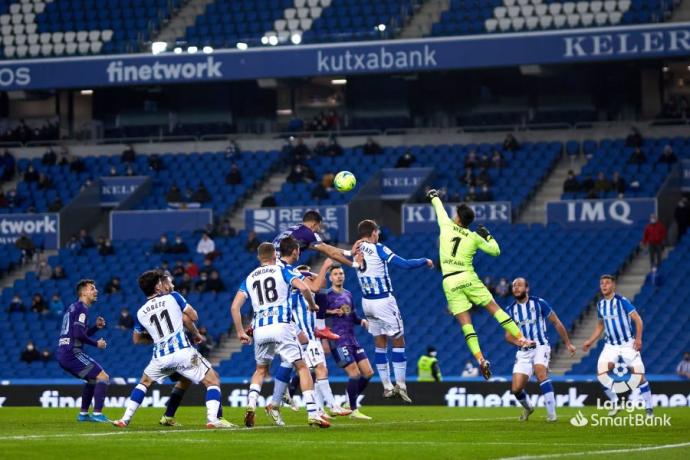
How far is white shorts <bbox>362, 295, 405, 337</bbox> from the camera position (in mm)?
21453

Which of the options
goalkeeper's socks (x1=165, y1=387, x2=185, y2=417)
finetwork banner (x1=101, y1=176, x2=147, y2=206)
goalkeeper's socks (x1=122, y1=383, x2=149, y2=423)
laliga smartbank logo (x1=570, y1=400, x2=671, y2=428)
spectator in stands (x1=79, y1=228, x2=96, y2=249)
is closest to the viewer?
goalkeeper's socks (x1=122, y1=383, x2=149, y2=423)

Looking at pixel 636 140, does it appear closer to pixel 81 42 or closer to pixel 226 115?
pixel 226 115

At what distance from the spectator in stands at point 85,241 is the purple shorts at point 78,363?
23.1 m

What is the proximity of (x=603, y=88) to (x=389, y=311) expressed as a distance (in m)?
26.0

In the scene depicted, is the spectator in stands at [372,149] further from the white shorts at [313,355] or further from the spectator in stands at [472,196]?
the white shorts at [313,355]

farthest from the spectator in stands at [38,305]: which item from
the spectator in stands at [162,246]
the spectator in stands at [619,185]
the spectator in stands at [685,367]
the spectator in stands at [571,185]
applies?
the spectator in stands at [685,367]

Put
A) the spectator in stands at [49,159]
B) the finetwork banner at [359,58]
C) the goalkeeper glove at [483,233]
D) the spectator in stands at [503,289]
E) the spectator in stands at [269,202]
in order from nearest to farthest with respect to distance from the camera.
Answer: the goalkeeper glove at [483,233], the spectator in stands at [503,289], the finetwork banner at [359,58], the spectator in stands at [269,202], the spectator in stands at [49,159]

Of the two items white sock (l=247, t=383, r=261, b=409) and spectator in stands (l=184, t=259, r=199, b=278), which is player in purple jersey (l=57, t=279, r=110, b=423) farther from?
spectator in stands (l=184, t=259, r=199, b=278)

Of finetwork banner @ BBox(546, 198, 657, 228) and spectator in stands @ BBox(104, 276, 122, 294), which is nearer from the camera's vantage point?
finetwork banner @ BBox(546, 198, 657, 228)

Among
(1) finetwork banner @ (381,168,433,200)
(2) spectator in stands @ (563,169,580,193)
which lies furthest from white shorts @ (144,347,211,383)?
(1) finetwork banner @ (381,168,433,200)

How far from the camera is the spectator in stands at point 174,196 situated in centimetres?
4428

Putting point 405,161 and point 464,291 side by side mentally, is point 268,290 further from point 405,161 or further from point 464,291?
point 405,161

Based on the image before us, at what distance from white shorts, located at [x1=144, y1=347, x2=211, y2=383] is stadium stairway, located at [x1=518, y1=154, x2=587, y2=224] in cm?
2442

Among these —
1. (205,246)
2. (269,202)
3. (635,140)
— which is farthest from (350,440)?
(635,140)
